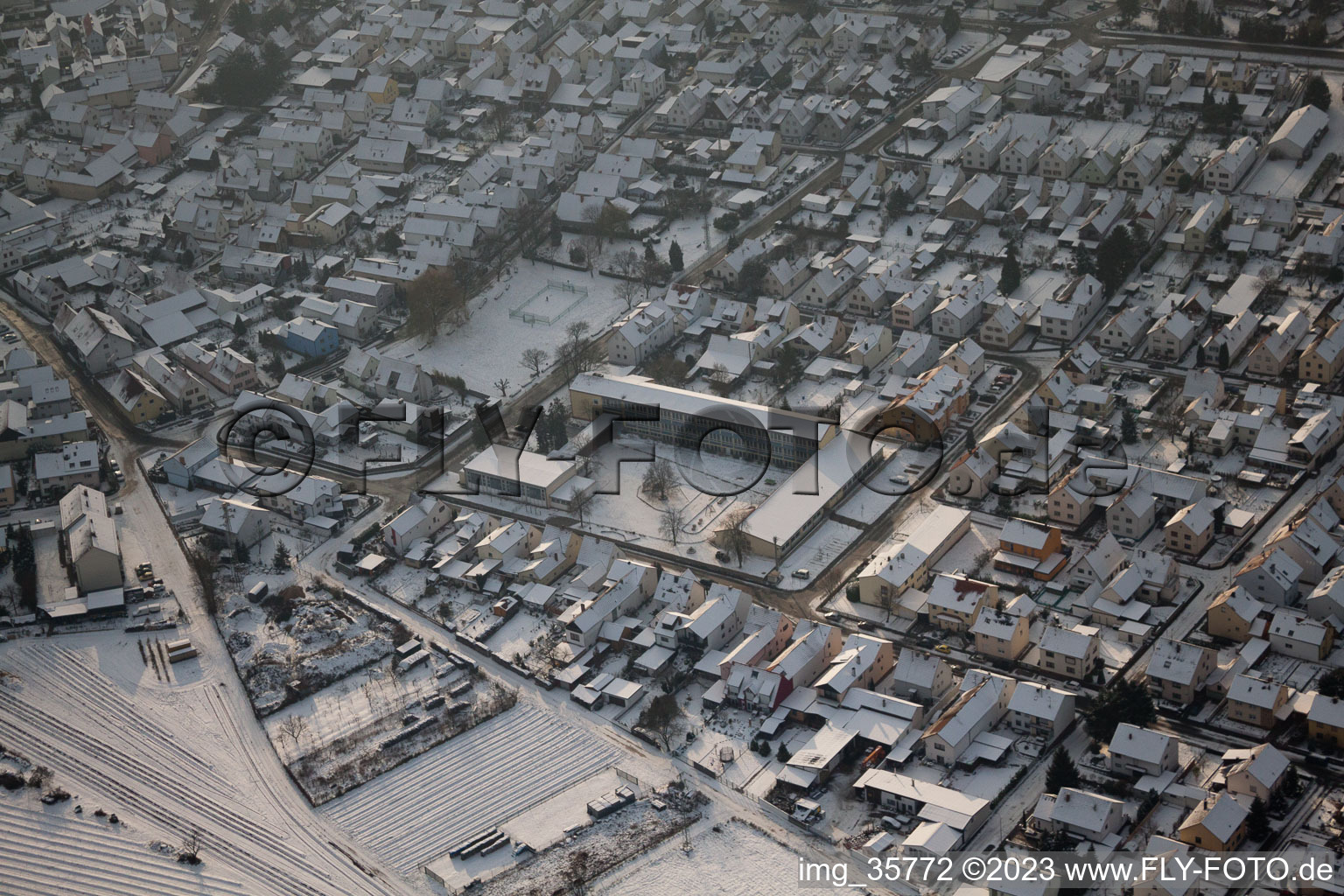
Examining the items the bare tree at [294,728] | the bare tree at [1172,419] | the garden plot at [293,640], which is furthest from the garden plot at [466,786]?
the bare tree at [1172,419]

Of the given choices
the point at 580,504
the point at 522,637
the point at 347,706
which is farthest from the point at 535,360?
the point at 347,706

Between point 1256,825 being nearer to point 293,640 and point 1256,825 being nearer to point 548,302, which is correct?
point 293,640

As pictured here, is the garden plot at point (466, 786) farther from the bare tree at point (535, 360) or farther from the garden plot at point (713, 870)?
the bare tree at point (535, 360)

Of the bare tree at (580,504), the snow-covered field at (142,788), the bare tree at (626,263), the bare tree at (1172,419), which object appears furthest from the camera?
the bare tree at (626,263)

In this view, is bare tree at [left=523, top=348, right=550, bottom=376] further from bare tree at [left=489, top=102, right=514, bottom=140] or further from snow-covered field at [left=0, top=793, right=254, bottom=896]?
snow-covered field at [left=0, top=793, right=254, bottom=896]

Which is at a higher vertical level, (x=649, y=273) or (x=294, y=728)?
(x=294, y=728)

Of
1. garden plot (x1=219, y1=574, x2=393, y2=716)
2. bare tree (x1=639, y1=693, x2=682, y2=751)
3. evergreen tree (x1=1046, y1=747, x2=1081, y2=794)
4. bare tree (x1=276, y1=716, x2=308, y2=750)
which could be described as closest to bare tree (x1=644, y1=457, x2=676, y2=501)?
garden plot (x1=219, y1=574, x2=393, y2=716)
